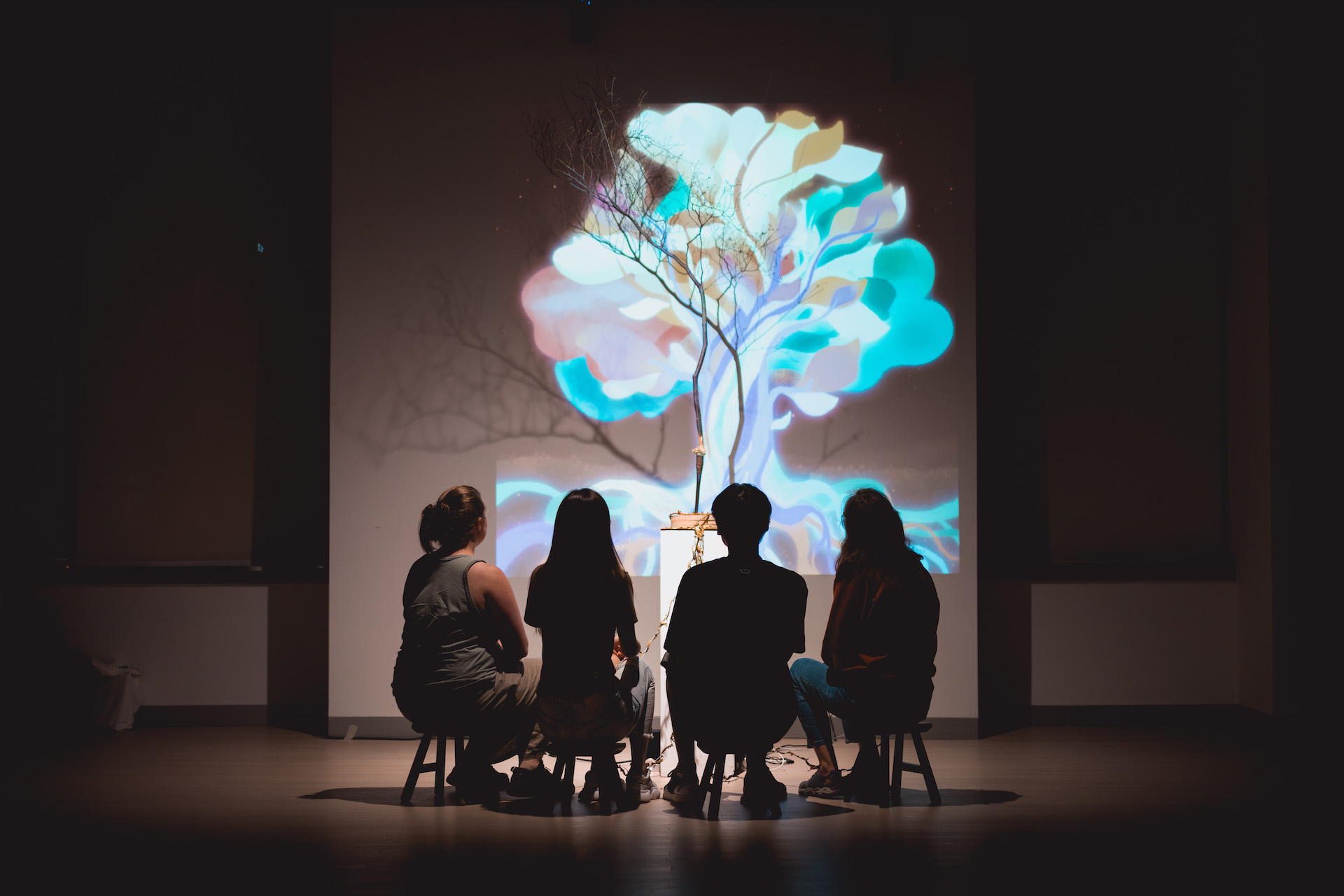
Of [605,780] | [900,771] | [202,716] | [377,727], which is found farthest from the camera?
[202,716]

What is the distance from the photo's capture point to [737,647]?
10.4 ft

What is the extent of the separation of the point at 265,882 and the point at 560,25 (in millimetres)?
3660

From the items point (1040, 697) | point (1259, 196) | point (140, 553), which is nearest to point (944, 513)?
point (1040, 697)

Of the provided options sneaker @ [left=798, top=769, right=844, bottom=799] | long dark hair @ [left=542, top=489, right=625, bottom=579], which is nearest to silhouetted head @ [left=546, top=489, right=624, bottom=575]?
long dark hair @ [left=542, top=489, right=625, bottom=579]

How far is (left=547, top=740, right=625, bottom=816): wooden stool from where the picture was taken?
3.28m

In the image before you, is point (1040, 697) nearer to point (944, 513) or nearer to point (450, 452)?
point (944, 513)

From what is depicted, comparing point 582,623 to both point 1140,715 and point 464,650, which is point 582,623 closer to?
point 464,650

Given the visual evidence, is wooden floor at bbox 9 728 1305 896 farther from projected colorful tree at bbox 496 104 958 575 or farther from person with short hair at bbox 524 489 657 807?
projected colorful tree at bbox 496 104 958 575

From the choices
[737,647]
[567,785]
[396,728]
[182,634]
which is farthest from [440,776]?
[182,634]

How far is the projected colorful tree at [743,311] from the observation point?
4.66m

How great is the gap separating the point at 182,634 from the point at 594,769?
2.46 m

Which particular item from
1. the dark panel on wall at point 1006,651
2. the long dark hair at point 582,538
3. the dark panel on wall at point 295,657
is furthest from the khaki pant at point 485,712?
the dark panel on wall at point 1006,651

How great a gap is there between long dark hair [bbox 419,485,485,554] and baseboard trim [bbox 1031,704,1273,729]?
2.89 metres

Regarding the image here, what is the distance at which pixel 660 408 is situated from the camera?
15.4ft
